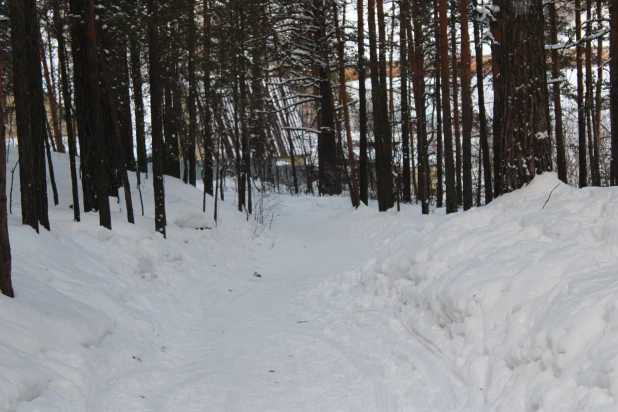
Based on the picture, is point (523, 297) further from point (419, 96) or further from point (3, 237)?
point (419, 96)

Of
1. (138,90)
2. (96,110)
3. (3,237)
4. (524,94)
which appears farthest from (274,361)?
(138,90)

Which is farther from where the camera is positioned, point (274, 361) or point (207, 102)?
point (207, 102)

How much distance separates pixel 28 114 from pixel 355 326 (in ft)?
17.8

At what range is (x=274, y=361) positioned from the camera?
532 cm

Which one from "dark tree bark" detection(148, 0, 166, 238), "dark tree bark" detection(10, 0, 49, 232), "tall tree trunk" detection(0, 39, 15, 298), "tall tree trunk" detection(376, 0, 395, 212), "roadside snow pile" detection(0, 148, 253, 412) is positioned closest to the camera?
"roadside snow pile" detection(0, 148, 253, 412)

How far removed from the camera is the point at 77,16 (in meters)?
9.18

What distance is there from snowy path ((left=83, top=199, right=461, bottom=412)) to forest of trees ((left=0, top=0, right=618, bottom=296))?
1.82 m

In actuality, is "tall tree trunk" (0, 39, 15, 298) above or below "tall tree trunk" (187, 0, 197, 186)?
below

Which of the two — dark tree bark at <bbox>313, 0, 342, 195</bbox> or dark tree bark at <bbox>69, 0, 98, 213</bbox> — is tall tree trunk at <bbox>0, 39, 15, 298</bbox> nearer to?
dark tree bark at <bbox>69, 0, 98, 213</bbox>

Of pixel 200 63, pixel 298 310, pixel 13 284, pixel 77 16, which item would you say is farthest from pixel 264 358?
pixel 200 63

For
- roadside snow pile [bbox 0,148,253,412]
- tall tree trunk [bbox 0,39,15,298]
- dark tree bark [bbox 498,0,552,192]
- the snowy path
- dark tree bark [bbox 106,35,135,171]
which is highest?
dark tree bark [bbox 106,35,135,171]

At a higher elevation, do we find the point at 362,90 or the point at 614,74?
the point at 362,90

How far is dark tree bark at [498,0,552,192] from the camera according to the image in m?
6.77

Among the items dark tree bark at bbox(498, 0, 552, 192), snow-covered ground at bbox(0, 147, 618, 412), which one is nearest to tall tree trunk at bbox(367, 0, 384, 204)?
snow-covered ground at bbox(0, 147, 618, 412)
